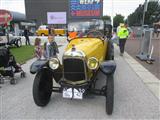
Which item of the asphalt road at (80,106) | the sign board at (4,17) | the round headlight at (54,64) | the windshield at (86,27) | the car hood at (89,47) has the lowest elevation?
the asphalt road at (80,106)

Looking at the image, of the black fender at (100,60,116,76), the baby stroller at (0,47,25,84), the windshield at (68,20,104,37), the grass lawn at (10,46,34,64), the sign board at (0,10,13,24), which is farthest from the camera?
the sign board at (0,10,13,24)

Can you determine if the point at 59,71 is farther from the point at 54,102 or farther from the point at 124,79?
the point at 124,79

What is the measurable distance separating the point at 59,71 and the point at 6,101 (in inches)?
60.5

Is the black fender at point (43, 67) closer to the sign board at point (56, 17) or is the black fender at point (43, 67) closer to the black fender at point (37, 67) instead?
the black fender at point (37, 67)

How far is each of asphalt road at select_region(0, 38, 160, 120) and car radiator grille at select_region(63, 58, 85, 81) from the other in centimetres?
67

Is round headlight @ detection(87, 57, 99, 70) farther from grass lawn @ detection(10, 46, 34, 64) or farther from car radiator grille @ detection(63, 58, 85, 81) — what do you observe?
grass lawn @ detection(10, 46, 34, 64)

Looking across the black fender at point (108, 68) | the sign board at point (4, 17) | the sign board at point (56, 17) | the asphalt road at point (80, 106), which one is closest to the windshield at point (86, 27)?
the asphalt road at point (80, 106)

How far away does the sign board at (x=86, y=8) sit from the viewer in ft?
74.4

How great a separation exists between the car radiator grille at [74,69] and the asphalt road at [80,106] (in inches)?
26.2

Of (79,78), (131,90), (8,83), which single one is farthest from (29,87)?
(131,90)

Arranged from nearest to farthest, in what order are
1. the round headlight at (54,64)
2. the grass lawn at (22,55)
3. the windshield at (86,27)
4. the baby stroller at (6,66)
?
the round headlight at (54,64), the baby stroller at (6,66), the windshield at (86,27), the grass lawn at (22,55)

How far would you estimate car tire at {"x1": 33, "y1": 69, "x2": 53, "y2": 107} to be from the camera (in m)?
4.77

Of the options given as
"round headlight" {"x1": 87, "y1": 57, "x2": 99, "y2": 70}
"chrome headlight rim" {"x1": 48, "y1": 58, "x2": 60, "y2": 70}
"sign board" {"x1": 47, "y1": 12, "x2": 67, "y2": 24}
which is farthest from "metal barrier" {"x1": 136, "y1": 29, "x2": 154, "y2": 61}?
"sign board" {"x1": 47, "y1": 12, "x2": 67, "y2": 24}

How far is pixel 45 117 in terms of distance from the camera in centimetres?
440
